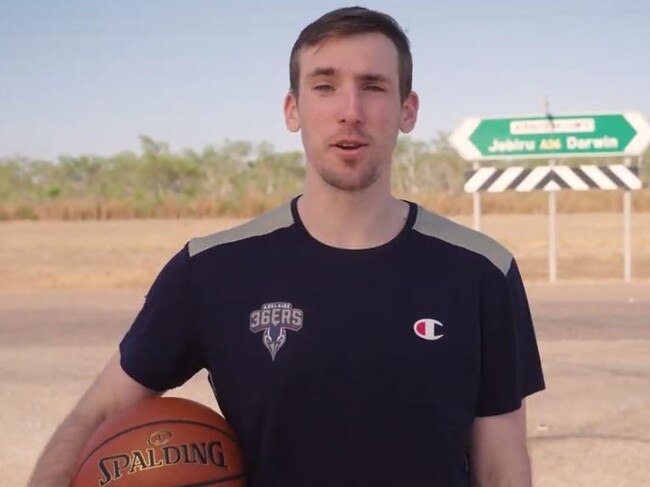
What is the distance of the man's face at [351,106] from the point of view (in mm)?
2475

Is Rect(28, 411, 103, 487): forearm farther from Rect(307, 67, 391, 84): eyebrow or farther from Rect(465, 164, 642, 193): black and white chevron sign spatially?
Rect(465, 164, 642, 193): black and white chevron sign

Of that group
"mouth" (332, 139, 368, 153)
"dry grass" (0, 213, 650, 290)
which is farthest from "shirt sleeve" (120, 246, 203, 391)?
"dry grass" (0, 213, 650, 290)

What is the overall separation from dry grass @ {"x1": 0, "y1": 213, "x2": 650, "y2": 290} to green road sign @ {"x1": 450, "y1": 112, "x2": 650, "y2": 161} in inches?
90.1

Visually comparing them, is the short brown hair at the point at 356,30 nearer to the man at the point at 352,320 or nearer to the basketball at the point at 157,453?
the man at the point at 352,320

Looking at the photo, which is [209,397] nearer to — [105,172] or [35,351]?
[35,351]

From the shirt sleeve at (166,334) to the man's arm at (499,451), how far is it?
0.72m

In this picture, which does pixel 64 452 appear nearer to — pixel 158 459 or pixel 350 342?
pixel 158 459

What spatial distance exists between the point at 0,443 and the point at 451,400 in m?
5.02

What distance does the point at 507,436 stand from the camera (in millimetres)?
2592

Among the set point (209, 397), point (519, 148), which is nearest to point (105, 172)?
point (519, 148)

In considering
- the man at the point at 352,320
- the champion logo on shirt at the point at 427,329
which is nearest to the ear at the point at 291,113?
the man at the point at 352,320

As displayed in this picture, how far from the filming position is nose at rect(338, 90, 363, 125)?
8.07ft

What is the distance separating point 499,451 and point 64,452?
108 centimetres

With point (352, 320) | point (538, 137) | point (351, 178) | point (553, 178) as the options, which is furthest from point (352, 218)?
point (553, 178)
